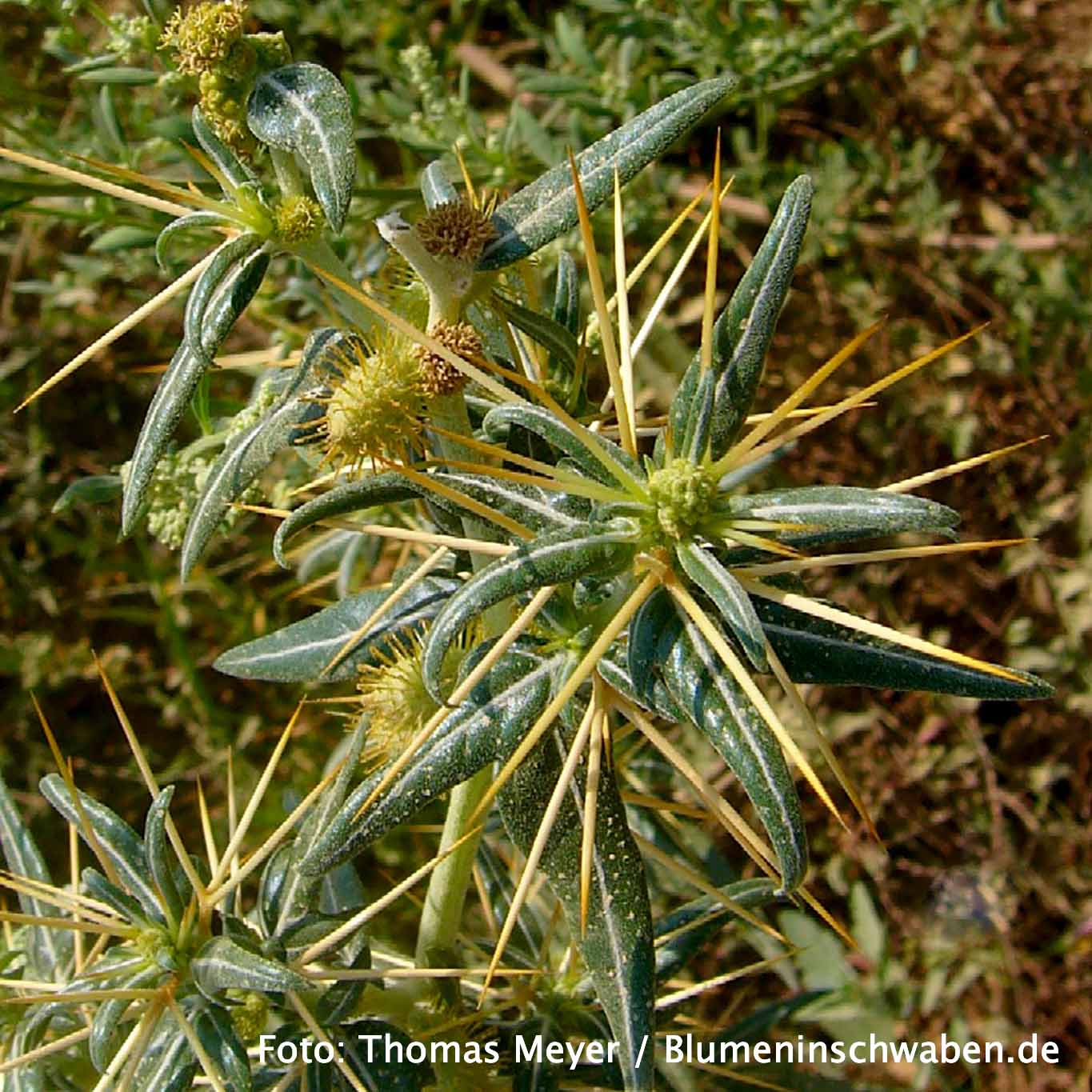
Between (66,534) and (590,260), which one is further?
(66,534)

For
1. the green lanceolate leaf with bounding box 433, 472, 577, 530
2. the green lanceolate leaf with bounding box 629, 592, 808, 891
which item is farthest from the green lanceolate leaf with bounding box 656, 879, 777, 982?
the green lanceolate leaf with bounding box 433, 472, 577, 530

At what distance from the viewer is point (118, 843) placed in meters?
1.94

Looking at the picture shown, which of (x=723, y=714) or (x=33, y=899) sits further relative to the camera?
(x=33, y=899)

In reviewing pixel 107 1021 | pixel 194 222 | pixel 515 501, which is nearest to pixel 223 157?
pixel 194 222

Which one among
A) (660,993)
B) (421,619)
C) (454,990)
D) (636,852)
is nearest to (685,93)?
(421,619)

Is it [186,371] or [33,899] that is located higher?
[186,371]

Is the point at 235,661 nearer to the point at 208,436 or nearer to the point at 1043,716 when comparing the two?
the point at 208,436

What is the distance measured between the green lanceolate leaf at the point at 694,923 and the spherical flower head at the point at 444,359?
3.78 feet

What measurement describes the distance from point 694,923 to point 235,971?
36.3 inches

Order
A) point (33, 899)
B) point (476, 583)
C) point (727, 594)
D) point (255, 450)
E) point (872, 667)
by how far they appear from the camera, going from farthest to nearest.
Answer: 1. point (33, 899)
2. point (255, 450)
3. point (872, 667)
4. point (476, 583)
5. point (727, 594)

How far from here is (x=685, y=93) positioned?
1.68 meters

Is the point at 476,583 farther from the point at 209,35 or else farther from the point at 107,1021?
the point at 107,1021

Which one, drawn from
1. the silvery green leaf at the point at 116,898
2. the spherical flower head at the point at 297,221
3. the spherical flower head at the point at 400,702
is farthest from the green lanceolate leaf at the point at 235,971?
the spherical flower head at the point at 297,221

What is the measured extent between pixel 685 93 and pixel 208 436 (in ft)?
3.98
